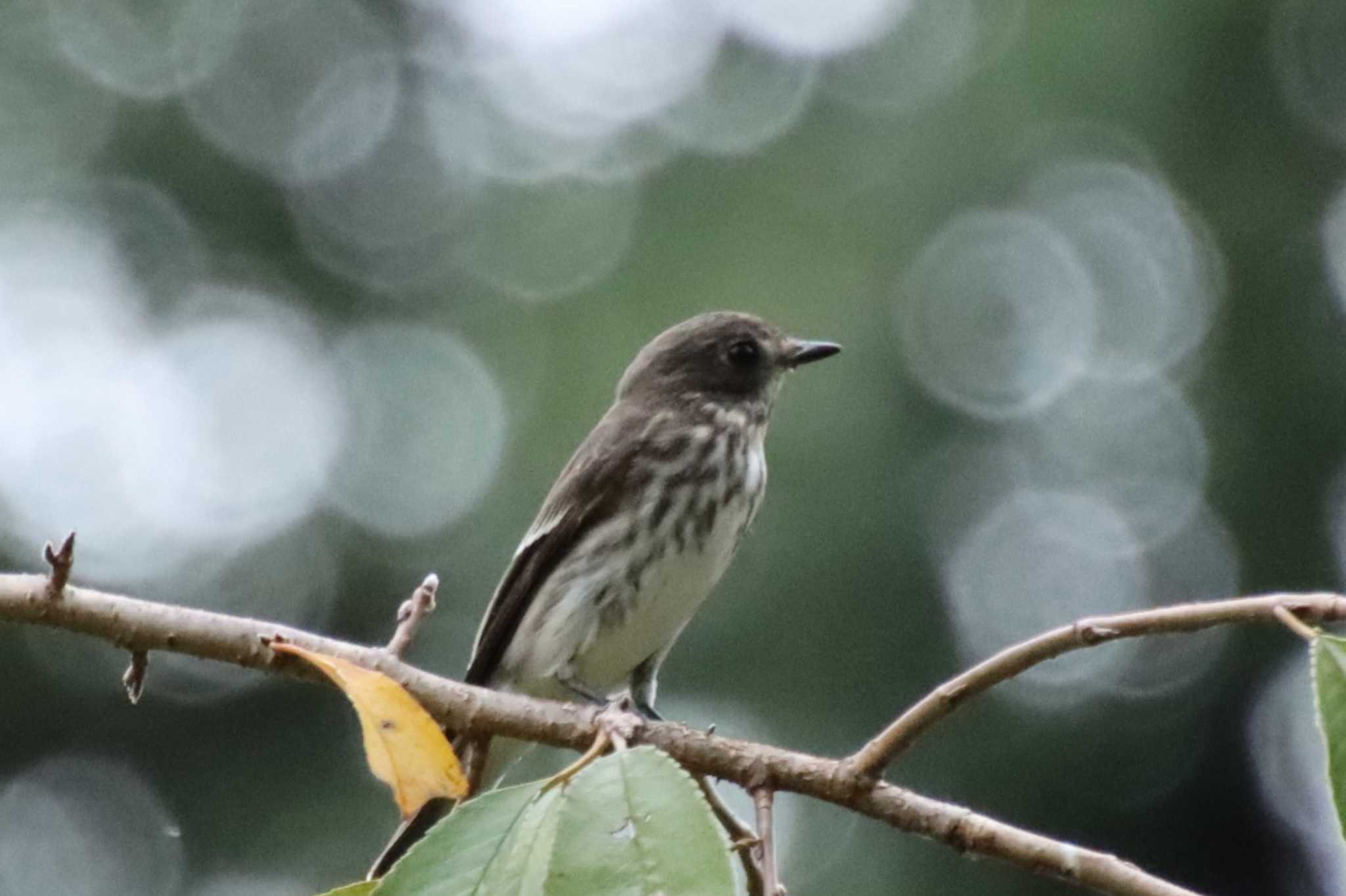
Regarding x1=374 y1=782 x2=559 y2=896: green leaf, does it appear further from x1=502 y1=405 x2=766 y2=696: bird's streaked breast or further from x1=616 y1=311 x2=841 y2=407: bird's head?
x1=616 y1=311 x2=841 y2=407: bird's head

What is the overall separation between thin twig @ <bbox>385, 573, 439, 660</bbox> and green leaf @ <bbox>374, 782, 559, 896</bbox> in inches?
21.5

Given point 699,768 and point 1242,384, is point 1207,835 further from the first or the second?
point 699,768

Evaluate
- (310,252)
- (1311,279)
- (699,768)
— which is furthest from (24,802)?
(699,768)

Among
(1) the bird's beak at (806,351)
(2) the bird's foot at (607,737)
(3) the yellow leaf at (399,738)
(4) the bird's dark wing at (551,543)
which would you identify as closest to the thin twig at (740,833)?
(2) the bird's foot at (607,737)

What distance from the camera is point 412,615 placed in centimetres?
244

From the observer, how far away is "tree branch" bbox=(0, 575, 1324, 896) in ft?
5.83

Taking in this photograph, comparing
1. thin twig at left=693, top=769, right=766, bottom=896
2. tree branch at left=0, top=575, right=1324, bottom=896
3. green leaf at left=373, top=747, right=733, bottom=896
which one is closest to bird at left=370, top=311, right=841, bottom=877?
tree branch at left=0, top=575, right=1324, bottom=896

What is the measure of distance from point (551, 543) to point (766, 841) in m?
2.38

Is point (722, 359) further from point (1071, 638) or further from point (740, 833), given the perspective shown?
point (1071, 638)

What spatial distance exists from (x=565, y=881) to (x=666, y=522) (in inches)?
92.1

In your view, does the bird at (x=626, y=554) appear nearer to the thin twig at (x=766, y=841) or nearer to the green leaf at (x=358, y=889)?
the thin twig at (x=766, y=841)

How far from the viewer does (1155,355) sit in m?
8.84

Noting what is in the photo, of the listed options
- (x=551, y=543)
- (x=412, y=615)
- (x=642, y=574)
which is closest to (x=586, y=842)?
(x=412, y=615)

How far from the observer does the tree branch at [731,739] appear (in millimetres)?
1777
